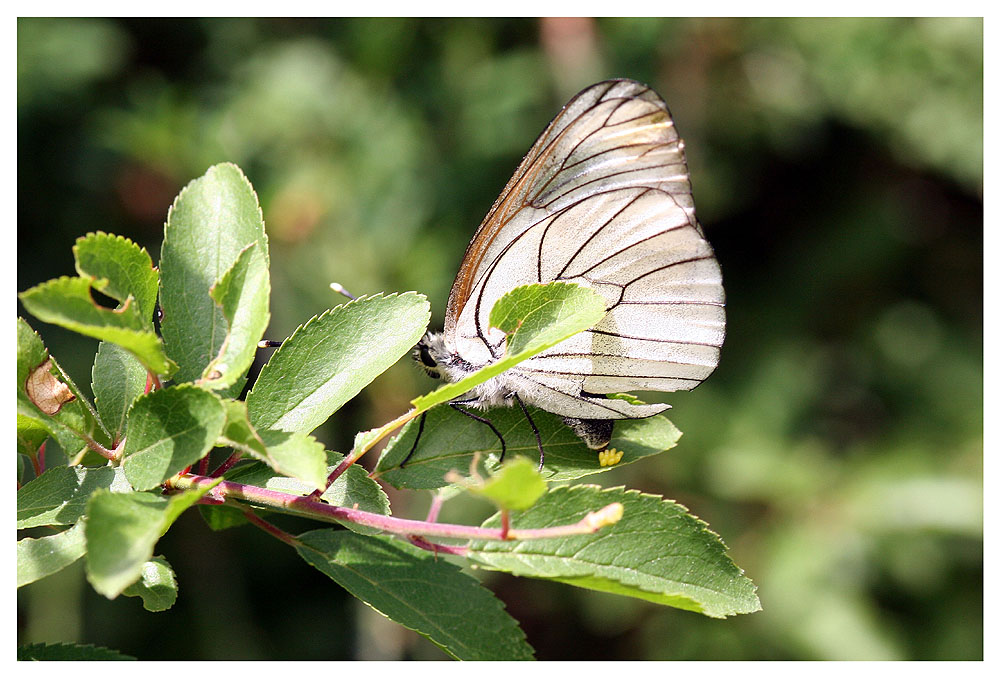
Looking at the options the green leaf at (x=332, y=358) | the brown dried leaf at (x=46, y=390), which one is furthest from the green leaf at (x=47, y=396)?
the green leaf at (x=332, y=358)

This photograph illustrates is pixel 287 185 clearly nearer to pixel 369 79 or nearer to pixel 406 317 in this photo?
pixel 369 79

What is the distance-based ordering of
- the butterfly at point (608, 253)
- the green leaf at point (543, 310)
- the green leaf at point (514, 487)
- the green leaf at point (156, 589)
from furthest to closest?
the butterfly at point (608, 253) → the green leaf at point (156, 589) → the green leaf at point (543, 310) → the green leaf at point (514, 487)

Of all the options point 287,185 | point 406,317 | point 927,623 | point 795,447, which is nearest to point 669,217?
point 406,317

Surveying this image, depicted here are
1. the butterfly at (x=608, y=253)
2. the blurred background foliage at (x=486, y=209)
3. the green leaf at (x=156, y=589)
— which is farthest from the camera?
the blurred background foliage at (x=486, y=209)

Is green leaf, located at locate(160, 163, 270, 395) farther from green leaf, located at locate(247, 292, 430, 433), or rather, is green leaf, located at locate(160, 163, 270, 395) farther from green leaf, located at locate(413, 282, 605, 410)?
green leaf, located at locate(413, 282, 605, 410)

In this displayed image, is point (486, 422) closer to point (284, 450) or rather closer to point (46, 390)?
point (284, 450)

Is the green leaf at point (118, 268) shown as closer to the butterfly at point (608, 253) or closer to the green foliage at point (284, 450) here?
the green foliage at point (284, 450)

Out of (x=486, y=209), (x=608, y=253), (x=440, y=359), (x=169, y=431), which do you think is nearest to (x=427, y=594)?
(x=169, y=431)

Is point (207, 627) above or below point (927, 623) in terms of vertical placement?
above

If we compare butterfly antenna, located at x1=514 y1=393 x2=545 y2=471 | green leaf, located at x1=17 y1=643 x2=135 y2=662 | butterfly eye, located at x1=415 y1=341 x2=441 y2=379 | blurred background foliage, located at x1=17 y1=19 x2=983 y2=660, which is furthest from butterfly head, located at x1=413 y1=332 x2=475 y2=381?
blurred background foliage, located at x1=17 y1=19 x2=983 y2=660
